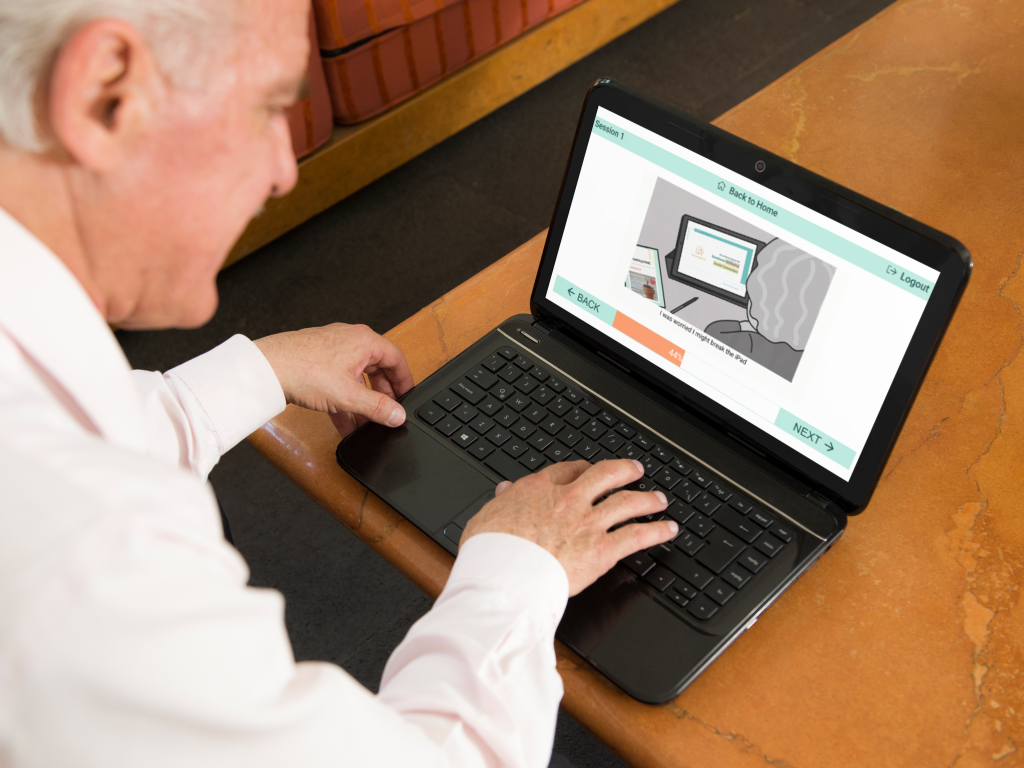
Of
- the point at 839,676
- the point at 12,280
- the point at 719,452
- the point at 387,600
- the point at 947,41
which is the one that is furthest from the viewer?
the point at 387,600

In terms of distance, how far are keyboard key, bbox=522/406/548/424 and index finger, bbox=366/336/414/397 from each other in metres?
0.13

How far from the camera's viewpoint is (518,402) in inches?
34.1

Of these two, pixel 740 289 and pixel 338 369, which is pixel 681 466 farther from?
pixel 338 369

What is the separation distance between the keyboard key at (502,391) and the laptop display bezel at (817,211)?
96 mm

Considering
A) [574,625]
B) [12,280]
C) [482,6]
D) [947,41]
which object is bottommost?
[482,6]

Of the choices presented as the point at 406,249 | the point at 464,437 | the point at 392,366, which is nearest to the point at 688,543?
the point at 464,437

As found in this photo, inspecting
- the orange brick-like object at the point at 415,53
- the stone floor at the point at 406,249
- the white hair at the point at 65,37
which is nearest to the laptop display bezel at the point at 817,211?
the white hair at the point at 65,37

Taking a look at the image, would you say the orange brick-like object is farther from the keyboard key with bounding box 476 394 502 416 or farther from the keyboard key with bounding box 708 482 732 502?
the keyboard key with bounding box 708 482 732 502

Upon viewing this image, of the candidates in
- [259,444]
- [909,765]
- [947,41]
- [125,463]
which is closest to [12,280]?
[125,463]

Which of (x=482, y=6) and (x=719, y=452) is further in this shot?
(x=482, y=6)

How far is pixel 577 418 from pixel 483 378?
11 centimetres

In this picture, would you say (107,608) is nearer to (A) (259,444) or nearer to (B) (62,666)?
(B) (62,666)

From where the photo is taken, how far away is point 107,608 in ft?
1.34

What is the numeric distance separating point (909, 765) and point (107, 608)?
1.75ft
